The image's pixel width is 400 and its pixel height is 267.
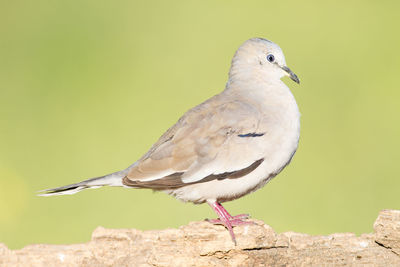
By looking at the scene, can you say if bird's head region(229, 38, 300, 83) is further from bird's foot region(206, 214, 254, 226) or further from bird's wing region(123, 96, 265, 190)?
bird's foot region(206, 214, 254, 226)

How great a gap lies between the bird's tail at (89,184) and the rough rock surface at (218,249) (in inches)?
12.7

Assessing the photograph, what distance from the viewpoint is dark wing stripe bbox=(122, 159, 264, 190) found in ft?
13.0

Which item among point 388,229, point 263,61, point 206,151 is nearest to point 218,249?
point 206,151

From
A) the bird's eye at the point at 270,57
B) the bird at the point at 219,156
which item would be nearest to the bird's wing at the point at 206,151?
the bird at the point at 219,156

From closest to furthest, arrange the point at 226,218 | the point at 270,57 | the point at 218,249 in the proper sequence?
the point at 218,249, the point at 226,218, the point at 270,57

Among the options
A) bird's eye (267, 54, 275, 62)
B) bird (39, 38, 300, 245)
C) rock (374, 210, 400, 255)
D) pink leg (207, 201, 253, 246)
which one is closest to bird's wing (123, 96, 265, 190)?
bird (39, 38, 300, 245)

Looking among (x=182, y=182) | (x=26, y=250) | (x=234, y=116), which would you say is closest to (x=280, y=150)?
(x=234, y=116)

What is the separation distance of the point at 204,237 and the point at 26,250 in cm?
125

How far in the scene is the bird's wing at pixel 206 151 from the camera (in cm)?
398

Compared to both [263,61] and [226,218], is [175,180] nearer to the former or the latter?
[226,218]

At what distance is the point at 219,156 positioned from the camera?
4.03 metres

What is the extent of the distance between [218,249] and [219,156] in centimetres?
64

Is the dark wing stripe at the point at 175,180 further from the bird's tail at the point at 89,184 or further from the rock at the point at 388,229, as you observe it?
the rock at the point at 388,229

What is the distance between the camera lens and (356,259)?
13.4 ft
